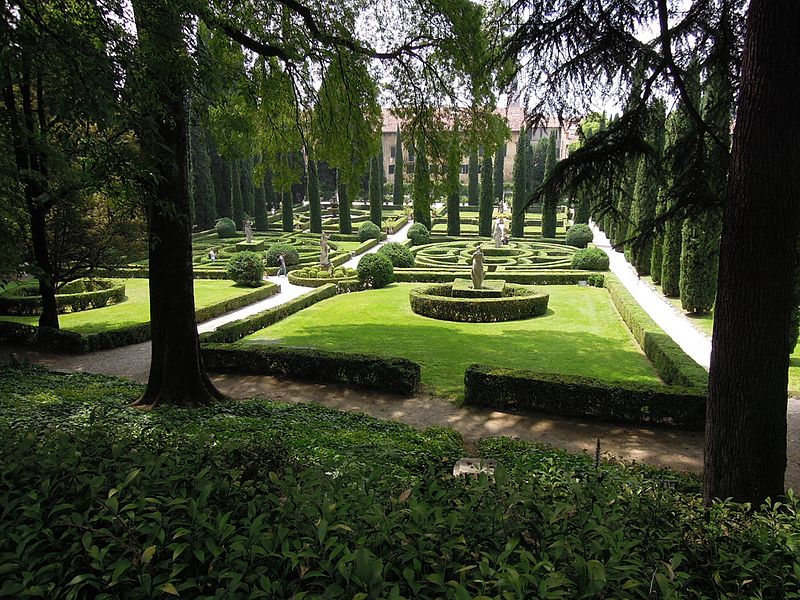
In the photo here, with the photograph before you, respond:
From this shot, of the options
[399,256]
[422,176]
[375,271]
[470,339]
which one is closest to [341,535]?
[422,176]

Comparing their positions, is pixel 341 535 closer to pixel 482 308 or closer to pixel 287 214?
pixel 482 308

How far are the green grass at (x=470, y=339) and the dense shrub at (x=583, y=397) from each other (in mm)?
761

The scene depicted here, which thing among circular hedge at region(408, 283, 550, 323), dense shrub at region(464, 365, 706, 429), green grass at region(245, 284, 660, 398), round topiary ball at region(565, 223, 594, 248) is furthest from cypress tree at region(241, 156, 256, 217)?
dense shrub at region(464, 365, 706, 429)

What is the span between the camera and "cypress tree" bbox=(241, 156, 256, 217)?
43.6 m

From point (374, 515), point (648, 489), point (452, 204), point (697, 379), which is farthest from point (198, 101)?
point (452, 204)

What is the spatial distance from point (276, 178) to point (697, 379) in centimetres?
933

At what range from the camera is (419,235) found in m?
36.2

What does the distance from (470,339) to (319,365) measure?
16.3ft

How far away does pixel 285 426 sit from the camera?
6.50 meters

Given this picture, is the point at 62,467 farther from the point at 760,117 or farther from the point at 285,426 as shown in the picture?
the point at 760,117

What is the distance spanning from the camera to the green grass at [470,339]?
1071cm

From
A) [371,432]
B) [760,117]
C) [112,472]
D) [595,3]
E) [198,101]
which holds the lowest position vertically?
[371,432]

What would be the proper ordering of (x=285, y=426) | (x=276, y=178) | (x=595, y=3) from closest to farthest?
1. (x=595, y=3)
2. (x=285, y=426)
3. (x=276, y=178)

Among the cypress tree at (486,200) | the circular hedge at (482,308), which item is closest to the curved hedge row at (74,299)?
the circular hedge at (482,308)
